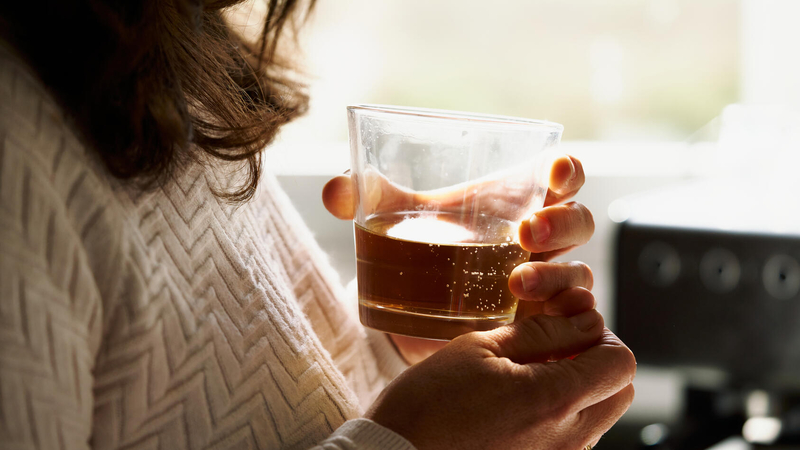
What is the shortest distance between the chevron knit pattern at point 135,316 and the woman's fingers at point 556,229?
7.6 inches

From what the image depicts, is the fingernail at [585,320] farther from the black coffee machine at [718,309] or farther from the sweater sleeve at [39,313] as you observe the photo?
the black coffee machine at [718,309]

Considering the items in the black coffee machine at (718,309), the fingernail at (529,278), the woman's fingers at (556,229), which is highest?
the woman's fingers at (556,229)

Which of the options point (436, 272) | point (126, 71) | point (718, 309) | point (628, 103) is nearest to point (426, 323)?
point (436, 272)

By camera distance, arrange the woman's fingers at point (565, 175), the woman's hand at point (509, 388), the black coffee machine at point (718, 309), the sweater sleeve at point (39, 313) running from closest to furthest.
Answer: the sweater sleeve at point (39, 313)
the woman's hand at point (509, 388)
the woman's fingers at point (565, 175)
the black coffee machine at point (718, 309)

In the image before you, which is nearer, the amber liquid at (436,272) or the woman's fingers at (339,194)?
the amber liquid at (436,272)

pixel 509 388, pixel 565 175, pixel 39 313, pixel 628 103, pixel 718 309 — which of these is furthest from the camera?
pixel 628 103

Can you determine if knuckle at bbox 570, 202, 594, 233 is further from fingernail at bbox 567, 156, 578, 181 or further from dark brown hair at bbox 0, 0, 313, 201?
dark brown hair at bbox 0, 0, 313, 201

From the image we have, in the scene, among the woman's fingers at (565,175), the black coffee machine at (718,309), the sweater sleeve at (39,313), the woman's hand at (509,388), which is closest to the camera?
the sweater sleeve at (39,313)

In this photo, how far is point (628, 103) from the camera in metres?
1.75

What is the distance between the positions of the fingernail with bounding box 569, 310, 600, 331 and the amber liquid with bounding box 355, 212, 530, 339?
5 cm

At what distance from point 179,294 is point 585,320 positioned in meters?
0.29

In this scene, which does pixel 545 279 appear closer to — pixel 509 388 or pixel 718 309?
pixel 509 388

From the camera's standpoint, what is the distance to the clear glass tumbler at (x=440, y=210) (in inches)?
16.2

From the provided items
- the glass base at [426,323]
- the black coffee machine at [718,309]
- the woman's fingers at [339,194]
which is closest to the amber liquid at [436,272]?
the glass base at [426,323]
